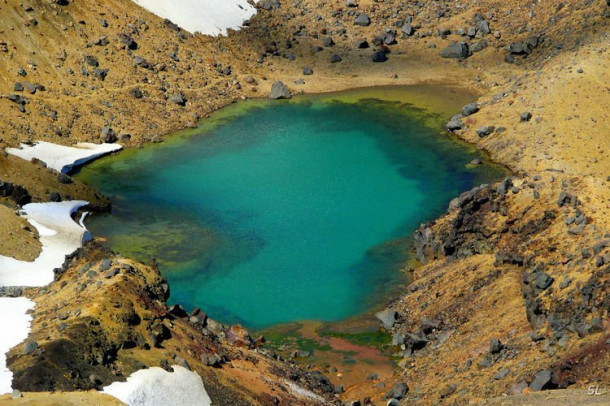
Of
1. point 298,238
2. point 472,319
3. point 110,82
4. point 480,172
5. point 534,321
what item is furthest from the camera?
point 110,82

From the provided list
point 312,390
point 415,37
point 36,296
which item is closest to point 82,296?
point 36,296

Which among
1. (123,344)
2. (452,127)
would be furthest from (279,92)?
(123,344)

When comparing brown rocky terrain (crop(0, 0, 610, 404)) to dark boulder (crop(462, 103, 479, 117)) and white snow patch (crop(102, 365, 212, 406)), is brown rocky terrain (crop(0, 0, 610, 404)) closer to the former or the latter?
dark boulder (crop(462, 103, 479, 117))

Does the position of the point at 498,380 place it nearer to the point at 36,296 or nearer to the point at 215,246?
the point at 36,296

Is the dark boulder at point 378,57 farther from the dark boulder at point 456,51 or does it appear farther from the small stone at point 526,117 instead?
the small stone at point 526,117

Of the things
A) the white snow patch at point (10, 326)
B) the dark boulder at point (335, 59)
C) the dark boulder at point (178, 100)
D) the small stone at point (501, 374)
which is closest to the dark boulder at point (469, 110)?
the dark boulder at point (335, 59)

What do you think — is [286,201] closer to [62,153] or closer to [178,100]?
[62,153]

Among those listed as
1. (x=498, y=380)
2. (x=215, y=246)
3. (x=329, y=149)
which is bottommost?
(x=498, y=380)
